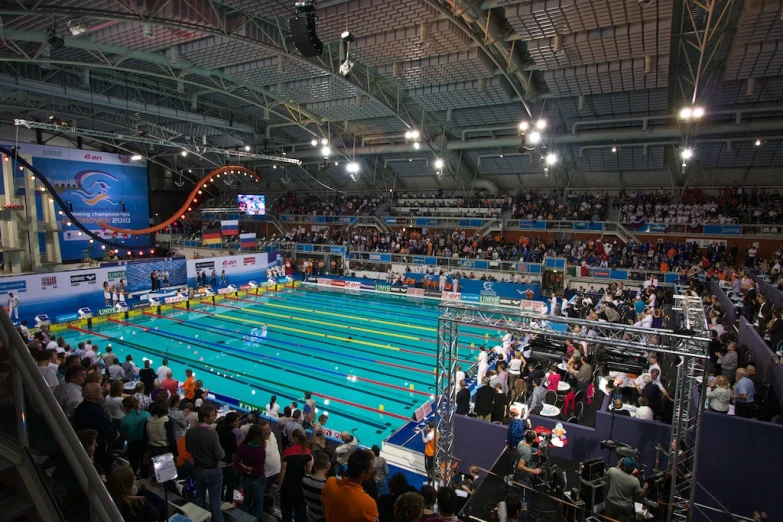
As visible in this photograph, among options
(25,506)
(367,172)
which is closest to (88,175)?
(367,172)

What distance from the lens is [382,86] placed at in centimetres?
1891

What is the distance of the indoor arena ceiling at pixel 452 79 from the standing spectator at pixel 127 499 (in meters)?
10.4

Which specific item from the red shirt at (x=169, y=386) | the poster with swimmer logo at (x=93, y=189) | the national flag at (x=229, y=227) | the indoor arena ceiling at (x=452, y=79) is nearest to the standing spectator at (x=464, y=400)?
the red shirt at (x=169, y=386)

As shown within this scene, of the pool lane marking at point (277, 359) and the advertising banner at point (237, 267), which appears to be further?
the advertising banner at point (237, 267)

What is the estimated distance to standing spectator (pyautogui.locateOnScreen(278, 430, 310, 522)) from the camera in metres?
4.07

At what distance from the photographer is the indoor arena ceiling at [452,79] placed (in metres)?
11.1

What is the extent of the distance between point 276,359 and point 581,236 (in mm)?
18222

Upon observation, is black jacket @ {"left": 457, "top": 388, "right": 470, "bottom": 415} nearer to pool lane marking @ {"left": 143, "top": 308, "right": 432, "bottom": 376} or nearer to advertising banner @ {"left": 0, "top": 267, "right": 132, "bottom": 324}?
pool lane marking @ {"left": 143, "top": 308, "right": 432, "bottom": 376}

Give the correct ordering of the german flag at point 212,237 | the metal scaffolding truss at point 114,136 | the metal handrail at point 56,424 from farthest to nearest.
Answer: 1. the german flag at point 212,237
2. the metal scaffolding truss at point 114,136
3. the metal handrail at point 56,424

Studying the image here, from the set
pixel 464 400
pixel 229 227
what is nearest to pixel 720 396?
pixel 464 400

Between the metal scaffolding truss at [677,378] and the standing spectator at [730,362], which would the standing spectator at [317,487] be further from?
the standing spectator at [730,362]

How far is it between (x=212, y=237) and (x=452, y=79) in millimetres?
20485

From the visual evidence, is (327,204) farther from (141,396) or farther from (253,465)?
(253,465)

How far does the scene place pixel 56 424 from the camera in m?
1.87
